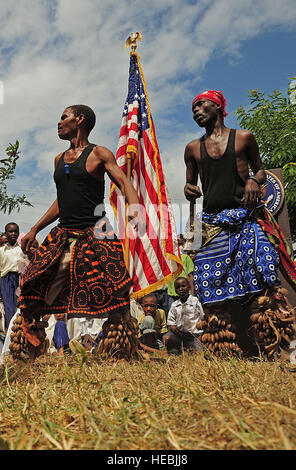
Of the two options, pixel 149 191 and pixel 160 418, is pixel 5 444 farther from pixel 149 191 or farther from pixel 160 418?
pixel 149 191

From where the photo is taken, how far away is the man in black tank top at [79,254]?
3.57 metres

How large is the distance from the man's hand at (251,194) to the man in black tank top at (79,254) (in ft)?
2.93

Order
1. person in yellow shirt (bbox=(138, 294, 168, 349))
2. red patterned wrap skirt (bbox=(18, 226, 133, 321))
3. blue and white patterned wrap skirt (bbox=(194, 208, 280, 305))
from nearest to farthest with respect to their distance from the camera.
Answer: blue and white patterned wrap skirt (bbox=(194, 208, 280, 305))
red patterned wrap skirt (bbox=(18, 226, 133, 321))
person in yellow shirt (bbox=(138, 294, 168, 349))

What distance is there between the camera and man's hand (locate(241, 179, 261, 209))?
357cm

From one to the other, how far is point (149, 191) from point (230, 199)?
5.91 feet

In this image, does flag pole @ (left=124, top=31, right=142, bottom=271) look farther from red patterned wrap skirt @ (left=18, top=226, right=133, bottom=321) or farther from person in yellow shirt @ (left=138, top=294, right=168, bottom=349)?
person in yellow shirt @ (left=138, top=294, right=168, bottom=349)

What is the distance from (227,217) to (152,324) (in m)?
3.29

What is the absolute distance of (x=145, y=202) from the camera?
5.40 metres

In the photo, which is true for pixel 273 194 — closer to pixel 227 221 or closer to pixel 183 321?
pixel 227 221

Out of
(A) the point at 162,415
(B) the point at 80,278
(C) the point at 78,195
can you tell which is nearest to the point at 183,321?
(B) the point at 80,278

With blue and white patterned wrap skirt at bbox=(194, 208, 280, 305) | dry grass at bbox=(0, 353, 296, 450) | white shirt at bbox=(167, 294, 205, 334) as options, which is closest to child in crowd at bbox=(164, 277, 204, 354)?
white shirt at bbox=(167, 294, 205, 334)

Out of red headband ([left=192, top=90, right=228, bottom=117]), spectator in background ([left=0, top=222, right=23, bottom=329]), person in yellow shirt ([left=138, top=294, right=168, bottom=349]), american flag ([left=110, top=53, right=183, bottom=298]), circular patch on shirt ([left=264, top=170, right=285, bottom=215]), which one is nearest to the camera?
red headband ([left=192, top=90, right=228, bottom=117])
